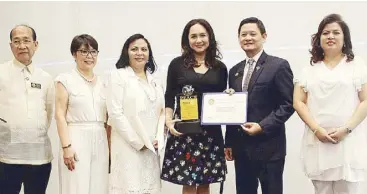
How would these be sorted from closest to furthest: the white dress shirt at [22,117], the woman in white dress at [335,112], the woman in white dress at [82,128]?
1. the woman in white dress at [335,112]
2. the woman in white dress at [82,128]
3. the white dress shirt at [22,117]

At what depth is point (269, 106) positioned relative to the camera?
2.45m

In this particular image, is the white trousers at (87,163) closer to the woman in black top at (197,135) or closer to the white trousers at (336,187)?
the woman in black top at (197,135)

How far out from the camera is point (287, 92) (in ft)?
7.95

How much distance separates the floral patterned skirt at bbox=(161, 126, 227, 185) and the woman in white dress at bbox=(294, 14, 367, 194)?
0.50 metres

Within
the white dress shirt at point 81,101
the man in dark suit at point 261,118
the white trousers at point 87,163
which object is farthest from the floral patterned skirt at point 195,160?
the white dress shirt at point 81,101

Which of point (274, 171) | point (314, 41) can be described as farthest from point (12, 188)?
point (314, 41)

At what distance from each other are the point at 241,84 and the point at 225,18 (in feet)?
3.80

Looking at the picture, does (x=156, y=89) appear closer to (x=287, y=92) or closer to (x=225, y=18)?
(x=287, y=92)

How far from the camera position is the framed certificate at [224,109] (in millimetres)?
2441

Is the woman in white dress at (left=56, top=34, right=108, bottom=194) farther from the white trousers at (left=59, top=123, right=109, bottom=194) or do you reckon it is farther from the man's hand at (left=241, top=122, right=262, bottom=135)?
the man's hand at (left=241, top=122, right=262, bottom=135)

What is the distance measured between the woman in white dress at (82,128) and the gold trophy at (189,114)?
50cm

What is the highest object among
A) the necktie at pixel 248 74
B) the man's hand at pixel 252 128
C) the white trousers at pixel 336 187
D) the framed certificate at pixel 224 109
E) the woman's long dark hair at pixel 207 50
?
the woman's long dark hair at pixel 207 50

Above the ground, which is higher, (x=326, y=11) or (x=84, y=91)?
(x=326, y=11)

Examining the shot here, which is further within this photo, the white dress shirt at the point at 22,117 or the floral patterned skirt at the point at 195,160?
the white dress shirt at the point at 22,117
